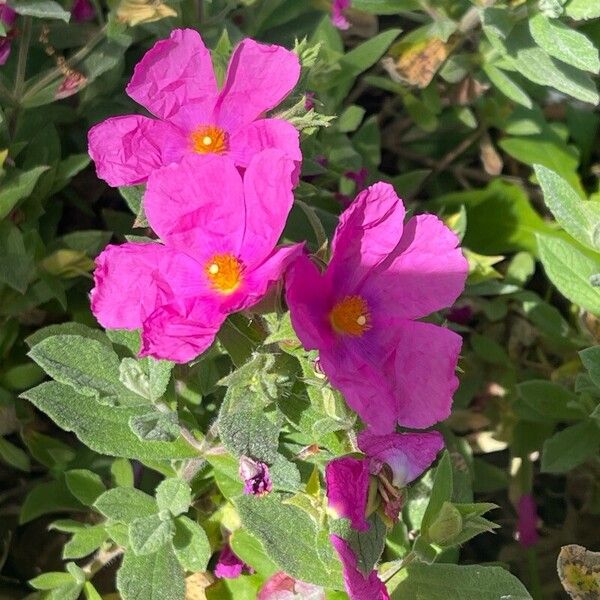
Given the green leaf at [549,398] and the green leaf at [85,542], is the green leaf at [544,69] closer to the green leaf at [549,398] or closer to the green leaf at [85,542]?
the green leaf at [549,398]

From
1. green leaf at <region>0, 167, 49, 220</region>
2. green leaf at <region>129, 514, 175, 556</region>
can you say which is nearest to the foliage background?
green leaf at <region>0, 167, 49, 220</region>

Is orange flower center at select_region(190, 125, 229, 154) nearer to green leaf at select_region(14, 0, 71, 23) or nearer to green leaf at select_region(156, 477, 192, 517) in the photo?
green leaf at select_region(14, 0, 71, 23)

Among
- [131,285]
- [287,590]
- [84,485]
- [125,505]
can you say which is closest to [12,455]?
[84,485]

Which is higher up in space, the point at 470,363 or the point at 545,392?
the point at 545,392

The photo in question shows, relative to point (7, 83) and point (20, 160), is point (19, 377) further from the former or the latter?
point (7, 83)

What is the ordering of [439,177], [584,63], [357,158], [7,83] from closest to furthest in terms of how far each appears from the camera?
[584,63] → [7,83] → [357,158] → [439,177]

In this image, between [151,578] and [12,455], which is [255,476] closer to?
[151,578]

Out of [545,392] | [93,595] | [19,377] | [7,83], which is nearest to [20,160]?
[7,83]

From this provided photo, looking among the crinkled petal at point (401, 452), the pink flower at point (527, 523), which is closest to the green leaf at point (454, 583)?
the crinkled petal at point (401, 452)
